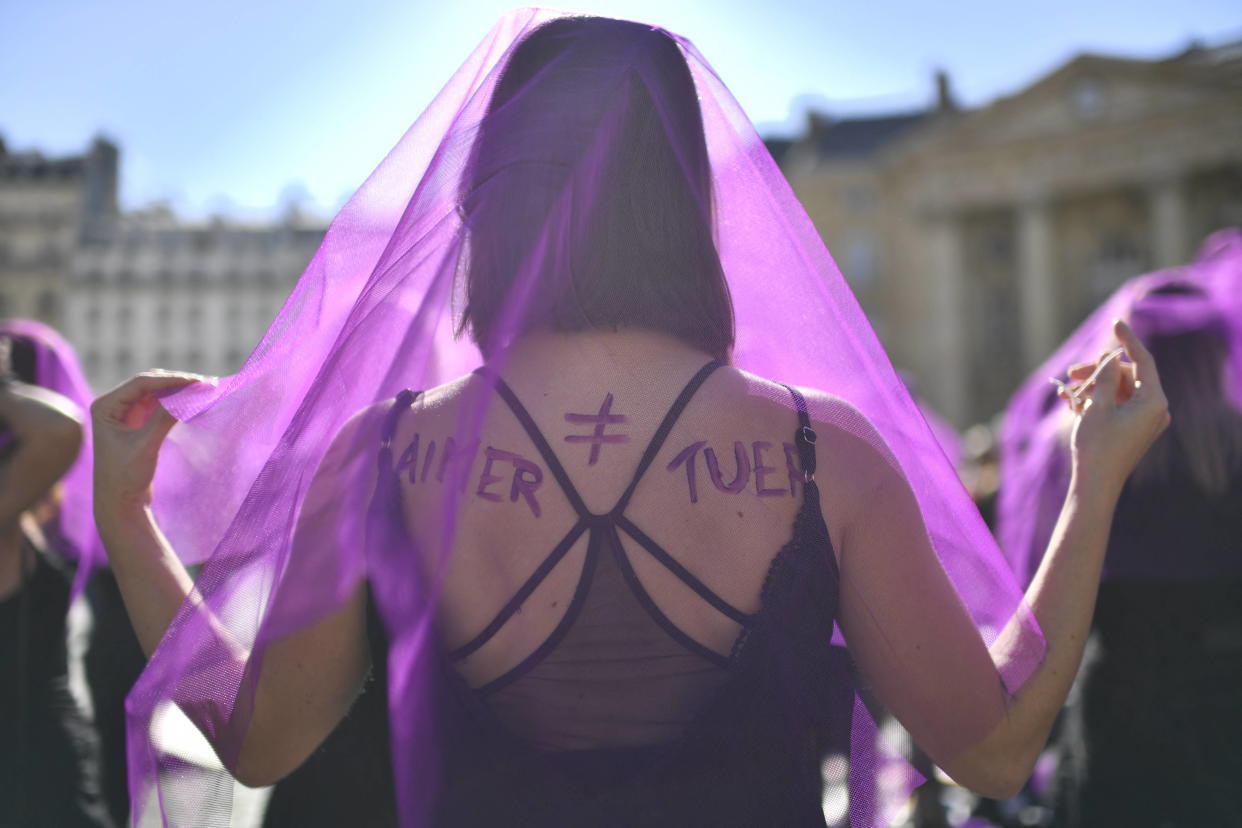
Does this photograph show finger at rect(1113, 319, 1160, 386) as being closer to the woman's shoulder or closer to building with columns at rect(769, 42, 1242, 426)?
the woman's shoulder

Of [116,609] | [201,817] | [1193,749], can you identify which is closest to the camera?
[201,817]

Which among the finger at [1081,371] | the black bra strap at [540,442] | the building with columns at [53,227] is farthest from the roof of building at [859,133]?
the black bra strap at [540,442]

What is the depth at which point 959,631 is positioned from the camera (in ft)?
4.48

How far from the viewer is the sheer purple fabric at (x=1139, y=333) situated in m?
2.91

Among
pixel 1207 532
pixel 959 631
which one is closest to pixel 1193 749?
pixel 1207 532

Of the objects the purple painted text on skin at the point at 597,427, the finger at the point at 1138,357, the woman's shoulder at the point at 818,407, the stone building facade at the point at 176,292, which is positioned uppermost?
the finger at the point at 1138,357

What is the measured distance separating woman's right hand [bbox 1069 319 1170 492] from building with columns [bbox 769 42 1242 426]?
34.8 metres

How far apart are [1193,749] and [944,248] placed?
1407 inches

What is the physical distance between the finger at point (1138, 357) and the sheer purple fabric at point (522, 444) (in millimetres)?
344

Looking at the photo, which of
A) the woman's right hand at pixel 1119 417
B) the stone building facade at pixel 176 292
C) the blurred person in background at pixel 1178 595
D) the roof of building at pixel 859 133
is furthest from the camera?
the stone building facade at pixel 176 292

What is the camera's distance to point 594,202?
1381mm

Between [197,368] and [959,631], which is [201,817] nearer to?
[959,631]

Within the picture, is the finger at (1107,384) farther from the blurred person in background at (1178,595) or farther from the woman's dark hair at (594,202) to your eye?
the blurred person in background at (1178,595)

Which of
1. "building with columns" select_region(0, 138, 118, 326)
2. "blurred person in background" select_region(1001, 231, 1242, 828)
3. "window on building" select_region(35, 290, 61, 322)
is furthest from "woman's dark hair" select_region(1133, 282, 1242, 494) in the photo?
"window on building" select_region(35, 290, 61, 322)
